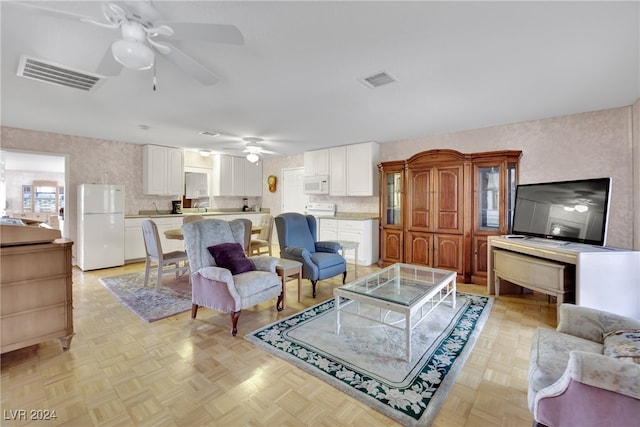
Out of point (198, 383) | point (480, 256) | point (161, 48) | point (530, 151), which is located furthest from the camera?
point (480, 256)

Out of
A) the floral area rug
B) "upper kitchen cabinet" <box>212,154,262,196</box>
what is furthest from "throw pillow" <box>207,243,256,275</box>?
"upper kitchen cabinet" <box>212,154,262,196</box>

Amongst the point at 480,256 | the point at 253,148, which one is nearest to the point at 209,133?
the point at 253,148

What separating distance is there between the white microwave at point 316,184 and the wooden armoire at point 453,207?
59.6 inches

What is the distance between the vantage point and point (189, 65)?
2.03 metres

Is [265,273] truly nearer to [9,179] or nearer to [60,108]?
[60,108]

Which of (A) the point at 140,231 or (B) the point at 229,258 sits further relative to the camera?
(A) the point at 140,231

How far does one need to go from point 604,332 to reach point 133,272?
5.71 meters

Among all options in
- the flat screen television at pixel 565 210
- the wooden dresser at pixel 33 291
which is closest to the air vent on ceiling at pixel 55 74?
the wooden dresser at pixel 33 291

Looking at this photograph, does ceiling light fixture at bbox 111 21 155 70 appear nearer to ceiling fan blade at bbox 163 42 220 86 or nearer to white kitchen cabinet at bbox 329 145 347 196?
ceiling fan blade at bbox 163 42 220 86

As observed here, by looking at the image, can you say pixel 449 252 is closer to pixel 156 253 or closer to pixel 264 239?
pixel 264 239

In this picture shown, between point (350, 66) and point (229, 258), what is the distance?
2137 mm

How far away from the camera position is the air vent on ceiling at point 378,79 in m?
2.59

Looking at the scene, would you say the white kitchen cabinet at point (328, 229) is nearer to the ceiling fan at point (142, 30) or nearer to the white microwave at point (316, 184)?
the white microwave at point (316, 184)

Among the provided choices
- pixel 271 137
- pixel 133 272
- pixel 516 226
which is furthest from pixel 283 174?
pixel 516 226
